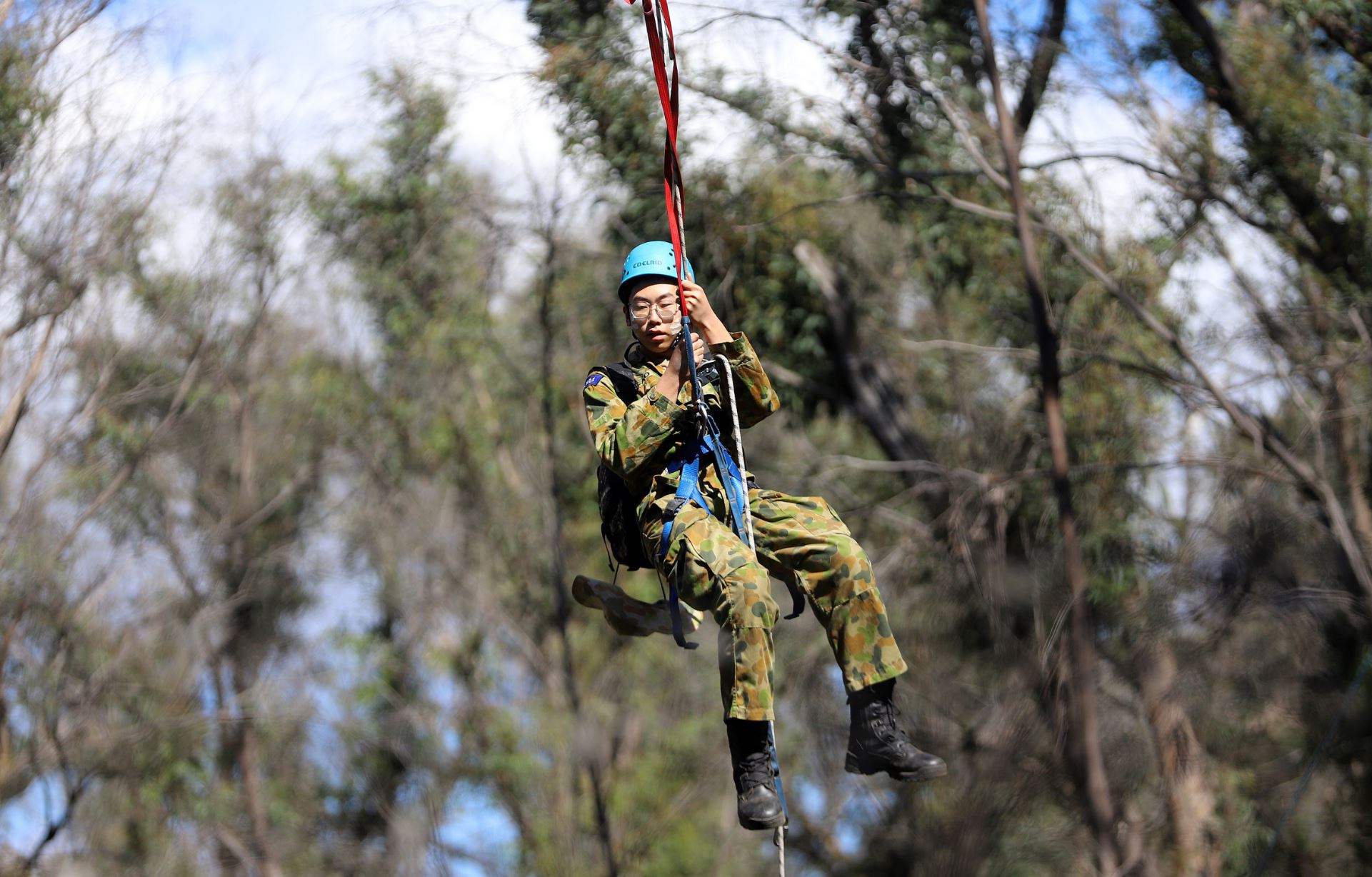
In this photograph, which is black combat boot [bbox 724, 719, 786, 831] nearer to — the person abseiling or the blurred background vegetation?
the person abseiling

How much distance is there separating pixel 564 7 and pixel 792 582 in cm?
825

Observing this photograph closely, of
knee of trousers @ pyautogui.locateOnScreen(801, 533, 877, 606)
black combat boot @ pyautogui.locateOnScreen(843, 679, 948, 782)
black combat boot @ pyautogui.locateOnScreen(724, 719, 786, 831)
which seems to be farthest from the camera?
knee of trousers @ pyautogui.locateOnScreen(801, 533, 877, 606)

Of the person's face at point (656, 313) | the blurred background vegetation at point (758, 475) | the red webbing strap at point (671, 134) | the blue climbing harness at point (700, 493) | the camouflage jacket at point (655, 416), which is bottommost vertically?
the blurred background vegetation at point (758, 475)

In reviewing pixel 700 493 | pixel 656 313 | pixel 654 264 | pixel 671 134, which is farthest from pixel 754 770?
pixel 671 134

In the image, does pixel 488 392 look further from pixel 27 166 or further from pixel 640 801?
pixel 27 166

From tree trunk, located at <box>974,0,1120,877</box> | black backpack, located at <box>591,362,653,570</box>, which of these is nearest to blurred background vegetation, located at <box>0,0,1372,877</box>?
tree trunk, located at <box>974,0,1120,877</box>

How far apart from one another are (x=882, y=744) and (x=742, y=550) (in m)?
0.68

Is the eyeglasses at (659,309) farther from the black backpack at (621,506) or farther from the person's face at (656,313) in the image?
the black backpack at (621,506)

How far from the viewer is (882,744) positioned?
4289 millimetres

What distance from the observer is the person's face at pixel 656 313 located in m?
4.51

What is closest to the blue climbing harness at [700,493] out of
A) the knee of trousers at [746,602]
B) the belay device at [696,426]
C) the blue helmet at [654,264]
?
the belay device at [696,426]

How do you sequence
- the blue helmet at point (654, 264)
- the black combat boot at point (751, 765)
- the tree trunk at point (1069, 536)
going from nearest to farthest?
the black combat boot at point (751, 765)
the blue helmet at point (654, 264)
the tree trunk at point (1069, 536)

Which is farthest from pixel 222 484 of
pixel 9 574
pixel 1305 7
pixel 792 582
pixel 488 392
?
pixel 792 582

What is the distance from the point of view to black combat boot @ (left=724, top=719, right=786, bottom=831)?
4.13m
